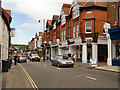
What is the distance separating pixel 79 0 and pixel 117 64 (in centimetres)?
1481

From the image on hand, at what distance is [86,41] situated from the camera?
25875 mm

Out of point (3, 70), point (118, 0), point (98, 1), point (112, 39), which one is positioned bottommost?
point (3, 70)

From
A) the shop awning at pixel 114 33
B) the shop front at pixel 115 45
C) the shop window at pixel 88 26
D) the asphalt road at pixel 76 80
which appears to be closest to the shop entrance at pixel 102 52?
the shop window at pixel 88 26

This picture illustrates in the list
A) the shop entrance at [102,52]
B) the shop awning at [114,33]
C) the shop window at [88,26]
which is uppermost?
the shop window at [88,26]

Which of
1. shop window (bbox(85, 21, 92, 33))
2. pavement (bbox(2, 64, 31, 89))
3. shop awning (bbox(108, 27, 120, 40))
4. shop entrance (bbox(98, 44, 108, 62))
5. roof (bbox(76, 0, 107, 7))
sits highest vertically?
roof (bbox(76, 0, 107, 7))

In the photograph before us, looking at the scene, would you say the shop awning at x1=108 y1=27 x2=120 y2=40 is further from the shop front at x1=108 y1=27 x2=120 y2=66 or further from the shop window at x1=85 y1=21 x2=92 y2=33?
the shop window at x1=85 y1=21 x2=92 y2=33

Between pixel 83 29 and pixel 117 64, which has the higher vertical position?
pixel 83 29

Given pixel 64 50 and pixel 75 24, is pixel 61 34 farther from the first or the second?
pixel 75 24

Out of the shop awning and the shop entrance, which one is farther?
the shop entrance

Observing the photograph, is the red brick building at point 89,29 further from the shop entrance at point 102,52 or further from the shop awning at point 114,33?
the shop awning at point 114,33

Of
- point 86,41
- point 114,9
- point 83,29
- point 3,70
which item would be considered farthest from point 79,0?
point 3,70

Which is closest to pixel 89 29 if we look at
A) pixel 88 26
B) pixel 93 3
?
pixel 88 26

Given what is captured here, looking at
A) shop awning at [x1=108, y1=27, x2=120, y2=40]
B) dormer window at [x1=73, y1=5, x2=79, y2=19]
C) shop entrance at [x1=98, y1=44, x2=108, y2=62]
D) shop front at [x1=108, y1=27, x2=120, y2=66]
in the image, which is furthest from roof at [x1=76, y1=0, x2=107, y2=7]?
shop front at [x1=108, y1=27, x2=120, y2=66]

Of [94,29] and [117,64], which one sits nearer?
[117,64]
